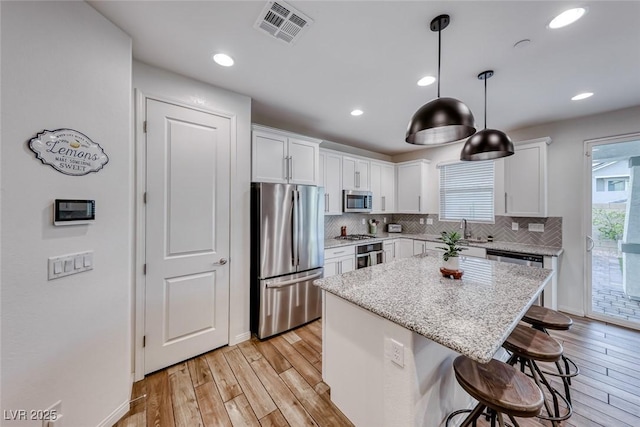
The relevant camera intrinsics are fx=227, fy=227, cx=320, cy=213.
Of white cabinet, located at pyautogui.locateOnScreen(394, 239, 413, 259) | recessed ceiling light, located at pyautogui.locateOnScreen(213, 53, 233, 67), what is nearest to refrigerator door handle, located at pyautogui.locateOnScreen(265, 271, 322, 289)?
white cabinet, located at pyautogui.locateOnScreen(394, 239, 413, 259)

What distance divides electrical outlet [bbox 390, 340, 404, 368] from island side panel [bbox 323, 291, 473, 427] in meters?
0.01

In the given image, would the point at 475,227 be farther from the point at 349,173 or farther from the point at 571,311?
the point at 349,173

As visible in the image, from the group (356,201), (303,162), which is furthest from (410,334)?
(356,201)

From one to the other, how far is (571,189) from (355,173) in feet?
10.0

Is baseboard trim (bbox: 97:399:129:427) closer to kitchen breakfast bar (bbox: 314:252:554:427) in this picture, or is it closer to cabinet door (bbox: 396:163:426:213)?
kitchen breakfast bar (bbox: 314:252:554:427)

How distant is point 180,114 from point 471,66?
8.70 ft

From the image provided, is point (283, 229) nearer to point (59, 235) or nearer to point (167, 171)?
point (167, 171)

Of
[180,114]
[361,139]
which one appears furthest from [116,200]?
[361,139]

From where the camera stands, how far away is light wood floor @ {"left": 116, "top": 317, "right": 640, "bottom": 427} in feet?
5.19

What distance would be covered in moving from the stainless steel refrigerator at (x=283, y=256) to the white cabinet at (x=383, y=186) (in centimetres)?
195

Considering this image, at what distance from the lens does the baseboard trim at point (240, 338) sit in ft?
7.98

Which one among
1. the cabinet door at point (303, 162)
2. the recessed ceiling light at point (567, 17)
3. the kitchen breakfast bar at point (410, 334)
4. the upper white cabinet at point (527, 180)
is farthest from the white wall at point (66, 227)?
the upper white cabinet at point (527, 180)

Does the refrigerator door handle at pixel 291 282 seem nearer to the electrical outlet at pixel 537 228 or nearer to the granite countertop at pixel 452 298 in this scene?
the granite countertop at pixel 452 298

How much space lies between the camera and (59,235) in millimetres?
1279
